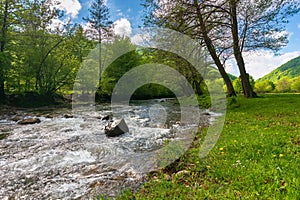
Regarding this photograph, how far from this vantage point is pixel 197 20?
1346 cm

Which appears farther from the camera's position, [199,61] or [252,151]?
[199,61]

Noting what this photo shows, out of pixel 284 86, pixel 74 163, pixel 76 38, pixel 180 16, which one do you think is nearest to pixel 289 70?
pixel 284 86

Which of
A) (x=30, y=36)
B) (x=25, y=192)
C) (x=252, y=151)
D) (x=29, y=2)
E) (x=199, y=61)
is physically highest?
(x=29, y=2)

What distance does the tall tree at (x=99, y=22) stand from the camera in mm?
32938

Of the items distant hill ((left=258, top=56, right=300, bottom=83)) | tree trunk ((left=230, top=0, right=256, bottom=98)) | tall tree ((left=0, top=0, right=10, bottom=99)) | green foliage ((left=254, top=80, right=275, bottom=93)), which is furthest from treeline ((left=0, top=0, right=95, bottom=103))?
distant hill ((left=258, top=56, right=300, bottom=83))

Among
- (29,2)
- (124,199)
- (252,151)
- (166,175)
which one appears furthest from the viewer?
(29,2)

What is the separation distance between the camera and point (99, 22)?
33.1 metres

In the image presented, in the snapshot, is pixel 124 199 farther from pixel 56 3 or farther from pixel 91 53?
pixel 91 53

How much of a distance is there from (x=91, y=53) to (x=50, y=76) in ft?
37.6

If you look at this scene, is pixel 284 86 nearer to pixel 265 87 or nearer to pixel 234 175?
pixel 265 87

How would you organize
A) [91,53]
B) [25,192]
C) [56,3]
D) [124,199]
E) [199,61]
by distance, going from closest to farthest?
1. [124,199]
2. [25,192]
3. [56,3]
4. [199,61]
5. [91,53]

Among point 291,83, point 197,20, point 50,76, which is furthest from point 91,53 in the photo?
point 291,83

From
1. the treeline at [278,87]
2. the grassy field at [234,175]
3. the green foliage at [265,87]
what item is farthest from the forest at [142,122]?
the treeline at [278,87]

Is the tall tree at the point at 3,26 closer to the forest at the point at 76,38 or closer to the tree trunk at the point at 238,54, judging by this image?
the forest at the point at 76,38
